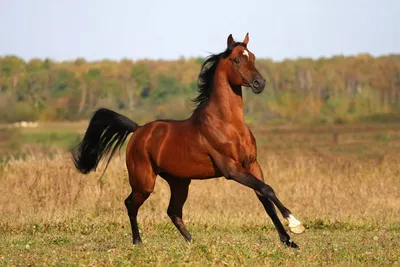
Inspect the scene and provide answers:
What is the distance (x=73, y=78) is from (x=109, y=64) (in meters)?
16.2

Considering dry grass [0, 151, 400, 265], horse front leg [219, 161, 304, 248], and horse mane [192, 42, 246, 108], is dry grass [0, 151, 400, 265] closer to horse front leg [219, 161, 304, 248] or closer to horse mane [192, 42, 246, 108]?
horse front leg [219, 161, 304, 248]

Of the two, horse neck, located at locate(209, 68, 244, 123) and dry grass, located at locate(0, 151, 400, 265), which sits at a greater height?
horse neck, located at locate(209, 68, 244, 123)

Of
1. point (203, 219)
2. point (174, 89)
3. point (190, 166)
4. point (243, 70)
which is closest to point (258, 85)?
point (243, 70)

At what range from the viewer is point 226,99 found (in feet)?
30.5

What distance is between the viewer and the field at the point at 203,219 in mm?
7910

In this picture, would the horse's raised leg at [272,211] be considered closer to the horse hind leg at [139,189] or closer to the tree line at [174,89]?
the horse hind leg at [139,189]

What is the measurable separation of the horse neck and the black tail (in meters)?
1.82

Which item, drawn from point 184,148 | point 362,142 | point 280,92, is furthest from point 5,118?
point 280,92

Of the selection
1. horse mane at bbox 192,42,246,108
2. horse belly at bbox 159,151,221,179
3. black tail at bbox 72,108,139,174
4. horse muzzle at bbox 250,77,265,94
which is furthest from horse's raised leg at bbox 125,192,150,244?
horse muzzle at bbox 250,77,265,94

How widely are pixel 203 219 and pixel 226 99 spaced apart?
3.63 meters

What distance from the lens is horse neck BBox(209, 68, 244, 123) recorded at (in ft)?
30.2

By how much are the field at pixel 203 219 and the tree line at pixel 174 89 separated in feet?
40.2

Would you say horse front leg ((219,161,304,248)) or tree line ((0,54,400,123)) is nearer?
horse front leg ((219,161,304,248))

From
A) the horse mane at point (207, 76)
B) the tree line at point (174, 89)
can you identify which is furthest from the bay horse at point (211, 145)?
the tree line at point (174, 89)
